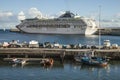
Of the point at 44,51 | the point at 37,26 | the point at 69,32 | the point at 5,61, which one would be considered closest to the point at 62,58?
the point at 44,51

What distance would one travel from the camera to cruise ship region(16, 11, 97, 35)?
532 ft

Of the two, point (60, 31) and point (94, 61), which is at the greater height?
point (60, 31)

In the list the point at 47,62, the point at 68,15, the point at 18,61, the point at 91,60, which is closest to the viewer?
the point at 47,62

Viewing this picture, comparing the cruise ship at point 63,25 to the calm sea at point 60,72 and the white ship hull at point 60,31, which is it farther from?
the calm sea at point 60,72

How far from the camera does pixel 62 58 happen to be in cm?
5853

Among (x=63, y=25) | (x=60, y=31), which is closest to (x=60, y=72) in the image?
(x=60, y=31)

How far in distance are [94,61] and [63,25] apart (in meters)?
109

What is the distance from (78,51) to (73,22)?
332 feet

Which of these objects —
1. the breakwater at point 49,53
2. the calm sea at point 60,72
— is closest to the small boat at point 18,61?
the calm sea at point 60,72

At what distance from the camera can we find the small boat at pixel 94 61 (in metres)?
54.5

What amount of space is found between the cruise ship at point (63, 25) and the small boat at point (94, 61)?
105559 mm

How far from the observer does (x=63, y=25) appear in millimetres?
163875

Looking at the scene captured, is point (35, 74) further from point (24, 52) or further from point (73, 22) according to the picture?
point (73, 22)

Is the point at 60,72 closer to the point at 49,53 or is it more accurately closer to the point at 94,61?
the point at 94,61
